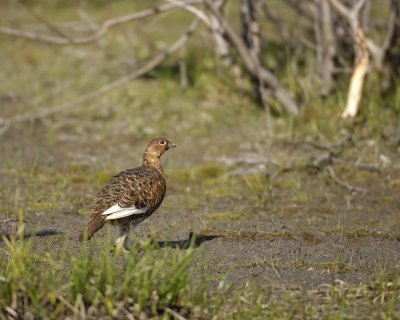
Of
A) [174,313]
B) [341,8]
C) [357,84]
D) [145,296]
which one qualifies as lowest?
[174,313]

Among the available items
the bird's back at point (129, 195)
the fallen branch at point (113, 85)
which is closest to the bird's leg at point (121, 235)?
the bird's back at point (129, 195)

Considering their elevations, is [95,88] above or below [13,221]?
above

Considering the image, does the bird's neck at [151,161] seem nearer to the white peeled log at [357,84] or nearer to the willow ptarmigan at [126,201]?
the willow ptarmigan at [126,201]

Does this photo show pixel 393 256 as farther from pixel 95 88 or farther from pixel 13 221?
pixel 95 88

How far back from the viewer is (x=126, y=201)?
19.9ft

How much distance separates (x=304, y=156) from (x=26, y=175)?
3.17 meters

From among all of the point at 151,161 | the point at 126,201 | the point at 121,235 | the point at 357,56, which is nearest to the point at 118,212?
the point at 126,201

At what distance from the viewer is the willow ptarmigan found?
595 cm

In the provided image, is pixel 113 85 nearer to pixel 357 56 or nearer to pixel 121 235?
pixel 357 56

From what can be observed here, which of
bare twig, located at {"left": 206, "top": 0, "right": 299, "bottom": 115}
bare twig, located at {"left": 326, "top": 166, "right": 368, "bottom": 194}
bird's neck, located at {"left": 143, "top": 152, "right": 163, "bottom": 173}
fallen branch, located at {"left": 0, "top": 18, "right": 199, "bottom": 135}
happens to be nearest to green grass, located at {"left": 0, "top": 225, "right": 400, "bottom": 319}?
bird's neck, located at {"left": 143, "top": 152, "right": 163, "bottom": 173}

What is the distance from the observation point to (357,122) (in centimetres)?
983

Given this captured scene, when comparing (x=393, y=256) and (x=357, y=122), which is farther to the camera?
(x=357, y=122)

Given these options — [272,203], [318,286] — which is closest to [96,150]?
[272,203]

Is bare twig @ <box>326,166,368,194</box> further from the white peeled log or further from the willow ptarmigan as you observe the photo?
the willow ptarmigan
